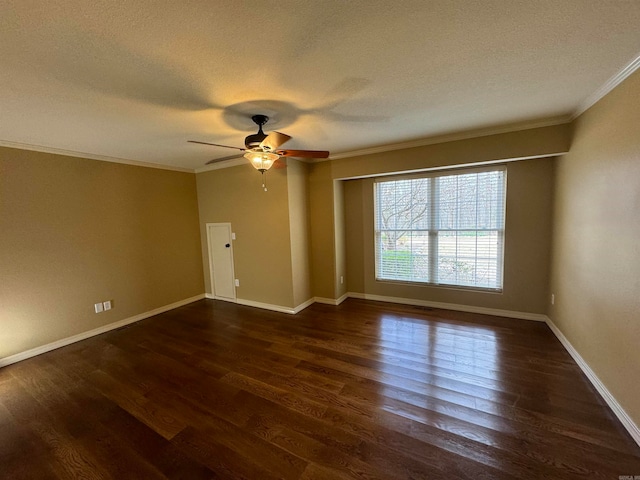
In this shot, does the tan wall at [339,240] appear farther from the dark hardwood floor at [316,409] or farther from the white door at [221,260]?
the white door at [221,260]

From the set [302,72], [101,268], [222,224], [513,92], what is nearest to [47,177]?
[101,268]

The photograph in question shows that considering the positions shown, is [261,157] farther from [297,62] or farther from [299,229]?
[299,229]

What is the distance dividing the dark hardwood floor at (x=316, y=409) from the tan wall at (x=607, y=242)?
34cm

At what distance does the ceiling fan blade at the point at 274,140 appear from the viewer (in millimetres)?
2244

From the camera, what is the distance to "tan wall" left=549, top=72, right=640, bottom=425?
1.80 metres

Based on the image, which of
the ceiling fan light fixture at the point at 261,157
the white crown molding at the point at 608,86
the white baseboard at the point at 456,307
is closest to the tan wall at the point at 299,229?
the white baseboard at the point at 456,307

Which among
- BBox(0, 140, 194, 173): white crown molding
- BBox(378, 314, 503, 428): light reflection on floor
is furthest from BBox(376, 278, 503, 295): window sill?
BBox(0, 140, 194, 173): white crown molding

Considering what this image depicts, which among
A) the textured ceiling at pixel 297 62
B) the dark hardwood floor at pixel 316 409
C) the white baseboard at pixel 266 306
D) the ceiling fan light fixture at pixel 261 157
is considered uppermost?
the textured ceiling at pixel 297 62

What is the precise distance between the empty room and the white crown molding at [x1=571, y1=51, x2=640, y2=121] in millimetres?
22

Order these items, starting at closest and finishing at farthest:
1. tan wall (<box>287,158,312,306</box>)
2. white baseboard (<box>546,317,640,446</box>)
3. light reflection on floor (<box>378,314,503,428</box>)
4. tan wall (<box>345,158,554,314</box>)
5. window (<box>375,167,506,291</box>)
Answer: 1. white baseboard (<box>546,317,640,446</box>)
2. light reflection on floor (<box>378,314,503,428</box>)
3. tan wall (<box>345,158,554,314</box>)
4. window (<box>375,167,506,291</box>)
5. tan wall (<box>287,158,312,306</box>)

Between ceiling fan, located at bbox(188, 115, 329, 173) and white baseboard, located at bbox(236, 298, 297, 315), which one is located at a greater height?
ceiling fan, located at bbox(188, 115, 329, 173)

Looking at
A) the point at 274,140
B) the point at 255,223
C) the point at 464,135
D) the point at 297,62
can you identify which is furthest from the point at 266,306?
the point at 464,135

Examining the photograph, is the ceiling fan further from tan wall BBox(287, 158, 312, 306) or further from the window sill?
the window sill

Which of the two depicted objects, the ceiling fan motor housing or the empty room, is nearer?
the empty room
